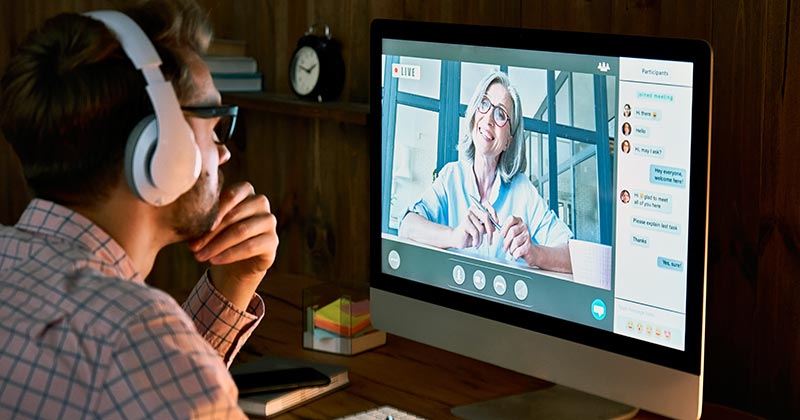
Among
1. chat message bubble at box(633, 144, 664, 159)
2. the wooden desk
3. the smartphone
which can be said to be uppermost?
chat message bubble at box(633, 144, 664, 159)

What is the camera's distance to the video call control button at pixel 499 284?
185 cm

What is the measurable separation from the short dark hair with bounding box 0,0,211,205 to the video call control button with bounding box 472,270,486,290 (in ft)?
2.19

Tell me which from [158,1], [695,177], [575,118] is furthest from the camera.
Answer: [575,118]

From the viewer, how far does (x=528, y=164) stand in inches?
70.1

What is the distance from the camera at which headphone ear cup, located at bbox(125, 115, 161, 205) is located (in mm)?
1350

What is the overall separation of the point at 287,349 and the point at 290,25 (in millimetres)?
949

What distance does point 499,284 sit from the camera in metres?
1.86

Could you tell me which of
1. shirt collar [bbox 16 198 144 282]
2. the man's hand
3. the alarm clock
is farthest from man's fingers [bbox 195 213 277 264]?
the alarm clock

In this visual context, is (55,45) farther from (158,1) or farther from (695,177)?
(695,177)

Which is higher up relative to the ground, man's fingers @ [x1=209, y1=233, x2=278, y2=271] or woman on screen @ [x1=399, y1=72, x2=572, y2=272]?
woman on screen @ [x1=399, y1=72, x2=572, y2=272]

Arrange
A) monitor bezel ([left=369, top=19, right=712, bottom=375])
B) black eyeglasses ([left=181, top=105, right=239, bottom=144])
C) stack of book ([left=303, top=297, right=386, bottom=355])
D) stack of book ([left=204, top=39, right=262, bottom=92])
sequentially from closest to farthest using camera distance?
black eyeglasses ([left=181, top=105, right=239, bottom=144]) → monitor bezel ([left=369, top=19, right=712, bottom=375]) → stack of book ([left=303, top=297, right=386, bottom=355]) → stack of book ([left=204, top=39, right=262, bottom=92])

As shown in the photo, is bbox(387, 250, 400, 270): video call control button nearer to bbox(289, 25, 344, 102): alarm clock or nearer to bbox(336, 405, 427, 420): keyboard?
bbox(336, 405, 427, 420): keyboard

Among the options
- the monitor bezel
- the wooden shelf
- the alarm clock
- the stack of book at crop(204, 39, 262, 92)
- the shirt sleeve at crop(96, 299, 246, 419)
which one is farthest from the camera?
the stack of book at crop(204, 39, 262, 92)

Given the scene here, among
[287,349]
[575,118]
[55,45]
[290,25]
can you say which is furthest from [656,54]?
[290,25]
